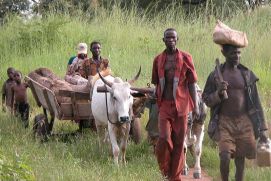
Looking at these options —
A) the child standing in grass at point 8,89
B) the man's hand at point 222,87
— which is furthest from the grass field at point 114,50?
the man's hand at point 222,87

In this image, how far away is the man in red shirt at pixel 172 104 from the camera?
6.26 meters

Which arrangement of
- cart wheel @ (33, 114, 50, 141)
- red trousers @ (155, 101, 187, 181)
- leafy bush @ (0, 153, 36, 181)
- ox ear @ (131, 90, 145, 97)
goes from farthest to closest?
cart wheel @ (33, 114, 50, 141), ox ear @ (131, 90, 145, 97), red trousers @ (155, 101, 187, 181), leafy bush @ (0, 153, 36, 181)

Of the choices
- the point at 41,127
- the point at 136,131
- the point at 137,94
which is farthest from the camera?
the point at 41,127

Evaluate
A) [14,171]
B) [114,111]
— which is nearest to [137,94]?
[114,111]

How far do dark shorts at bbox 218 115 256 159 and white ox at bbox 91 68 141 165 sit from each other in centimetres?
176

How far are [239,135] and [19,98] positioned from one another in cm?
475

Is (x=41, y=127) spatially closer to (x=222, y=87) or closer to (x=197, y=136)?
(x=197, y=136)

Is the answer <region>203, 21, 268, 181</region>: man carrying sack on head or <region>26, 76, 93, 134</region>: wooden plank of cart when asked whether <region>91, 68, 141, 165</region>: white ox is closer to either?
<region>26, 76, 93, 134</region>: wooden plank of cart

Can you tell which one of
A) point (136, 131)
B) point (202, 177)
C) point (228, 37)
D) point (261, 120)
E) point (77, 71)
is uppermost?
point (228, 37)

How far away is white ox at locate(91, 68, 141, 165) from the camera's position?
24.2 feet

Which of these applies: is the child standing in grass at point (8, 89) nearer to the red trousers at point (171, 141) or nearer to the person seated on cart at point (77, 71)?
the person seated on cart at point (77, 71)

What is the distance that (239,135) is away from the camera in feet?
19.1

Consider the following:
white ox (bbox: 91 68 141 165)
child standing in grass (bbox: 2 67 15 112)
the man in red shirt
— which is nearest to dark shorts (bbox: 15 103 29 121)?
child standing in grass (bbox: 2 67 15 112)

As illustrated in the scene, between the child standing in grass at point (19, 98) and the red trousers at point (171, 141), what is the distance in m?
3.70
